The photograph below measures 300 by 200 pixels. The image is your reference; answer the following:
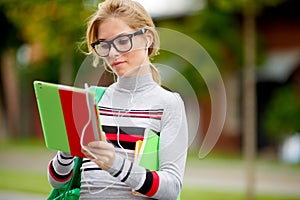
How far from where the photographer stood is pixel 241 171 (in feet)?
48.2

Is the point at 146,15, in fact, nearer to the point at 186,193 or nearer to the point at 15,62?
the point at 186,193

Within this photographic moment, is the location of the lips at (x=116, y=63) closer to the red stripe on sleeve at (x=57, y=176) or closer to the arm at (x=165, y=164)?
the arm at (x=165, y=164)

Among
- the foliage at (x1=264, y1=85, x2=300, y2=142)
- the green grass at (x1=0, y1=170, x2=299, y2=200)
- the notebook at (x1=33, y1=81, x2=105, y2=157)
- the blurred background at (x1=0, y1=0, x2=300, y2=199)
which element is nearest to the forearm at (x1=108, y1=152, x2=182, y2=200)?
the notebook at (x1=33, y1=81, x2=105, y2=157)

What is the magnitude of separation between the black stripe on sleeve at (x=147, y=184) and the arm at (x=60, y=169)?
1.08 feet

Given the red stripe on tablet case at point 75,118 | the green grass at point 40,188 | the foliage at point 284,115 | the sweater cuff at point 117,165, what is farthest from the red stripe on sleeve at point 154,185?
the foliage at point 284,115

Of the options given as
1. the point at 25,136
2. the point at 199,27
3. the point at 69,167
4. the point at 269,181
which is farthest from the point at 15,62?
the point at 69,167

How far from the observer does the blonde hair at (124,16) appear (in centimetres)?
238

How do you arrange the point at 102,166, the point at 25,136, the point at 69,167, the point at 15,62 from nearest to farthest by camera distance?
the point at 102,166 → the point at 69,167 → the point at 15,62 → the point at 25,136

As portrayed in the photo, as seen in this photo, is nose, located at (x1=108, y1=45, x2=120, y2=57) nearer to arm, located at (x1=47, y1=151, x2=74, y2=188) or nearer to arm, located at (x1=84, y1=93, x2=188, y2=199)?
arm, located at (x1=84, y1=93, x2=188, y2=199)

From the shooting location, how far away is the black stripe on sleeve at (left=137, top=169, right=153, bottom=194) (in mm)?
2203

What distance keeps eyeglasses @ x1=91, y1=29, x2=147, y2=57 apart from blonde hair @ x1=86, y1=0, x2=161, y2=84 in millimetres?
42

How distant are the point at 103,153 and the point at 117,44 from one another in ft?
1.33

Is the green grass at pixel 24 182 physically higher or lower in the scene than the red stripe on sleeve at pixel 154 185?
higher

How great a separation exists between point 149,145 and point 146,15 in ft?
1.51
